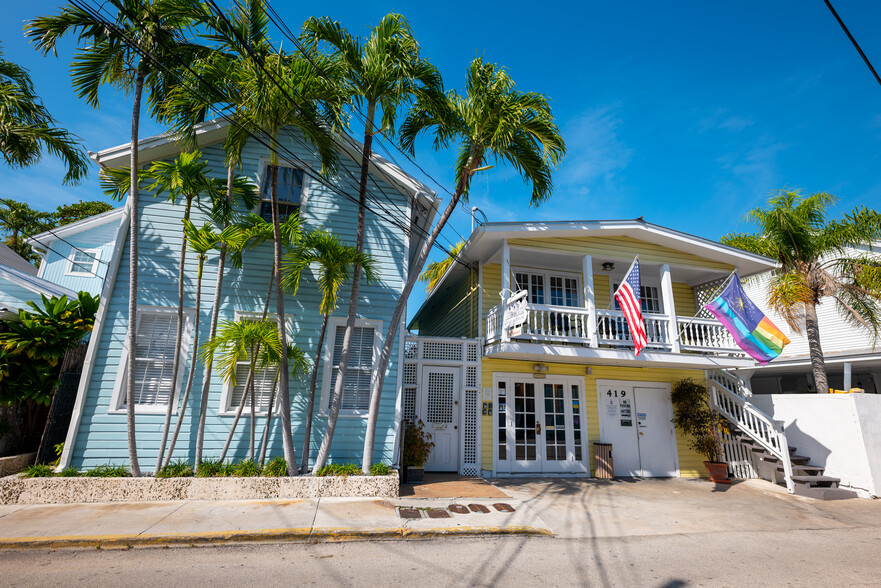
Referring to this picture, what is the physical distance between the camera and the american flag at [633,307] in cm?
910

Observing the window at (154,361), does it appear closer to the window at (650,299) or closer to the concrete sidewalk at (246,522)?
the concrete sidewalk at (246,522)

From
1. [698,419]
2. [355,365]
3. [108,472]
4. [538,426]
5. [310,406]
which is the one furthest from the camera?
[698,419]

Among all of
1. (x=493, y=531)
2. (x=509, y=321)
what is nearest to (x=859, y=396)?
(x=509, y=321)

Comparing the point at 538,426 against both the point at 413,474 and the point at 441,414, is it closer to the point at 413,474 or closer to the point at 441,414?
the point at 441,414

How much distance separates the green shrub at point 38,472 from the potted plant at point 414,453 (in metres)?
6.25

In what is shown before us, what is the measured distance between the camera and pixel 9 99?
28.1ft

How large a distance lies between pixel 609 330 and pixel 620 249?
2.49 metres

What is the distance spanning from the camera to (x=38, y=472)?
7.03 meters

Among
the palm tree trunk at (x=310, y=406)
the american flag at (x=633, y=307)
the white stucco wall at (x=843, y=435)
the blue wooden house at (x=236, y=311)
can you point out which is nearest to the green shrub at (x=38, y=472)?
the blue wooden house at (x=236, y=311)

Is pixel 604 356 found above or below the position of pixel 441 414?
above

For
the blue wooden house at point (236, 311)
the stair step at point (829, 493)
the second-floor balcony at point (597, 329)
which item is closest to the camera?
the blue wooden house at point (236, 311)

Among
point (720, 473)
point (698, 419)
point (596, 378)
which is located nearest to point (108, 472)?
point (596, 378)

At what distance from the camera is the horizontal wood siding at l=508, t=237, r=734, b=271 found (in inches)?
427

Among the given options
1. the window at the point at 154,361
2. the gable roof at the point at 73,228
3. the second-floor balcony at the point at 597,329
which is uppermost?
the gable roof at the point at 73,228
